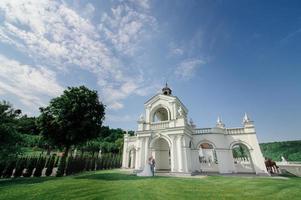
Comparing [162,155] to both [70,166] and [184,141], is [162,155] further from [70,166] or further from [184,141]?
[70,166]

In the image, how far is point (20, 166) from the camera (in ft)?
55.8

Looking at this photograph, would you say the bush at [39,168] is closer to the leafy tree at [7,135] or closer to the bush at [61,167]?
the bush at [61,167]

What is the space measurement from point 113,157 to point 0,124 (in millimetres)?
19881

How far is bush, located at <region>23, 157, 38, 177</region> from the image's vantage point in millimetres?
17141

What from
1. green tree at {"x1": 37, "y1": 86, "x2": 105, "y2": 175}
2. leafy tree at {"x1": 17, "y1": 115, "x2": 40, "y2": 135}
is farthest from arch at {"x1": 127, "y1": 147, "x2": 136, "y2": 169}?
leafy tree at {"x1": 17, "y1": 115, "x2": 40, "y2": 135}

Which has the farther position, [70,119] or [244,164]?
[244,164]

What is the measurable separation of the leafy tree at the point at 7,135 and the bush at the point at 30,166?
6.39 m

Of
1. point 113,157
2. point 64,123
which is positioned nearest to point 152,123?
point 64,123

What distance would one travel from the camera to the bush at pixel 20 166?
16734 mm

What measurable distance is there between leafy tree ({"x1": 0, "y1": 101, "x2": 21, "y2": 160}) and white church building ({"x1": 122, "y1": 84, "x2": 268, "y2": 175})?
11.9 meters

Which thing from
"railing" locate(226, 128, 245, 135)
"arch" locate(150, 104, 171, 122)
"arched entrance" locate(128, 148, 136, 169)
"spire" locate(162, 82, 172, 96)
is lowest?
"arched entrance" locate(128, 148, 136, 169)

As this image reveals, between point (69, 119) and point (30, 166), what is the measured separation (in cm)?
792

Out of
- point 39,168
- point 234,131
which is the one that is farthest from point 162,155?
point 39,168

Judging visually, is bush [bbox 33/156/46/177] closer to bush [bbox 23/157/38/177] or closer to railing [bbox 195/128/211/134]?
bush [bbox 23/157/38/177]
